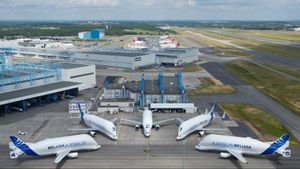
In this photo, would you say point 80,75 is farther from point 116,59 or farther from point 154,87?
point 116,59

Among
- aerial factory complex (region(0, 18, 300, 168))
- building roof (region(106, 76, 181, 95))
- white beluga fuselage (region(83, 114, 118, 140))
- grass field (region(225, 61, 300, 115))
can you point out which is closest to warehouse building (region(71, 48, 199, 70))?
aerial factory complex (region(0, 18, 300, 168))

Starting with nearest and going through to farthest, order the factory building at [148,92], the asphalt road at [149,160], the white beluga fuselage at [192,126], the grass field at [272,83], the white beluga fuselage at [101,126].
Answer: the asphalt road at [149,160] < the white beluga fuselage at [101,126] < the white beluga fuselage at [192,126] < the factory building at [148,92] < the grass field at [272,83]

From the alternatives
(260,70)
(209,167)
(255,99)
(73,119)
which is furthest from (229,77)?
(209,167)

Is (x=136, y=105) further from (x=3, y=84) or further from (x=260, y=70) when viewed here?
(x=260, y=70)

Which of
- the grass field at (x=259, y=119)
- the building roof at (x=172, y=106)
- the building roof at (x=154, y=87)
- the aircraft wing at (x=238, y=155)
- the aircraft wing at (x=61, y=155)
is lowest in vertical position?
the grass field at (x=259, y=119)

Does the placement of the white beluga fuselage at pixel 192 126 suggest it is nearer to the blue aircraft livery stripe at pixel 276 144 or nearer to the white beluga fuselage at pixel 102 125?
the white beluga fuselage at pixel 102 125

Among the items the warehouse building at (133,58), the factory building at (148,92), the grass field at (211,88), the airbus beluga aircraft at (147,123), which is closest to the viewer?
the airbus beluga aircraft at (147,123)

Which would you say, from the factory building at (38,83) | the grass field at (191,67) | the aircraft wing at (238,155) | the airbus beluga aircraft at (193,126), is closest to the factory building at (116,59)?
the grass field at (191,67)
